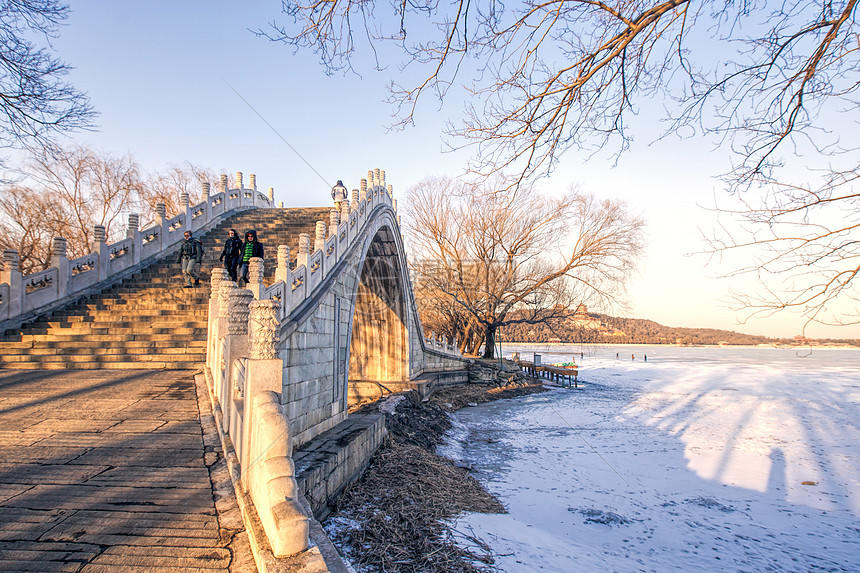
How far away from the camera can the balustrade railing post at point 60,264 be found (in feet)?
33.9

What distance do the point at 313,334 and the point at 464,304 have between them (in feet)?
60.6

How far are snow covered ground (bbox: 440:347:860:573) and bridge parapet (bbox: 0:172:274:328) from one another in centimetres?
985

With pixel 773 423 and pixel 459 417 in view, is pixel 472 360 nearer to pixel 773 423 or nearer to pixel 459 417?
pixel 459 417

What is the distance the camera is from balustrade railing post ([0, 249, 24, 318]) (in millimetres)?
9328

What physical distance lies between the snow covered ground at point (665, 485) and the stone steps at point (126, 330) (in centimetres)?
660

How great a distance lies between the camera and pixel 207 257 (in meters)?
13.4

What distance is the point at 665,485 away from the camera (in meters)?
9.33

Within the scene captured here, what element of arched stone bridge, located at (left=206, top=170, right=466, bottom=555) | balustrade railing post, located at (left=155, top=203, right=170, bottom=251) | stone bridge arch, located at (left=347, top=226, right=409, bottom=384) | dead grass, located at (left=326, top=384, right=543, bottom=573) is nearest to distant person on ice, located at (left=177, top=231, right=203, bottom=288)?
arched stone bridge, located at (left=206, top=170, right=466, bottom=555)

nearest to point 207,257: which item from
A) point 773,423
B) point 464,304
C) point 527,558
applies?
point 527,558

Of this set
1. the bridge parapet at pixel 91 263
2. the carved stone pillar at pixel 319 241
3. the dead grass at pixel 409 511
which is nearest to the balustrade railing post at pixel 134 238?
the bridge parapet at pixel 91 263

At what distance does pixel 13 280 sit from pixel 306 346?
675 centimetres

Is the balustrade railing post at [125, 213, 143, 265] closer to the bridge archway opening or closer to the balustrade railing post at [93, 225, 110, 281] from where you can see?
the balustrade railing post at [93, 225, 110, 281]

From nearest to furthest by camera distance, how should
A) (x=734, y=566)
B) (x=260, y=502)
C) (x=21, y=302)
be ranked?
(x=260, y=502), (x=734, y=566), (x=21, y=302)

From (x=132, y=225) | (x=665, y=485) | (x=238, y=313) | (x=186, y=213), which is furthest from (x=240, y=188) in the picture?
(x=665, y=485)
